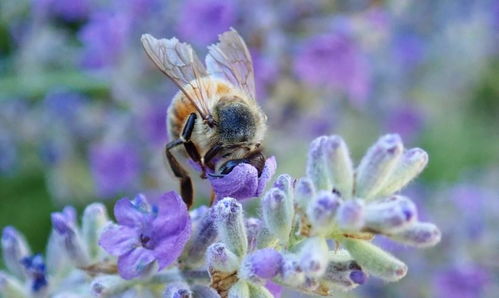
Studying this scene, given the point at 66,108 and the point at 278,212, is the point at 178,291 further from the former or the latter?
the point at 66,108

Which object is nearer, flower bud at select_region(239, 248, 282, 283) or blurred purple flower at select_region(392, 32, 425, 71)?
flower bud at select_region(239, 248, 282, 283)

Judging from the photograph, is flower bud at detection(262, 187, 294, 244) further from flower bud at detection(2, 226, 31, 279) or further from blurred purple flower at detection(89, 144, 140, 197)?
→ blurred purple flower at detection(89, 144, 140, 197)

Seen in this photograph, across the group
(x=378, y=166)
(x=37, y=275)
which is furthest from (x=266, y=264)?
(x=37, y=275)

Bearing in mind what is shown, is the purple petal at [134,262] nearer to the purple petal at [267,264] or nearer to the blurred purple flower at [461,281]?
the purple petal at [267,264]

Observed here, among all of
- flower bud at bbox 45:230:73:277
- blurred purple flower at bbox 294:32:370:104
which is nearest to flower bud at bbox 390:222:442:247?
flower bud at bbox 45:230:73:277

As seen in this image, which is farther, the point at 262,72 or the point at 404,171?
the point at 262,72

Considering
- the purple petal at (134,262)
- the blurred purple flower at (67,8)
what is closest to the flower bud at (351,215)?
the purple petal at (134,262)
